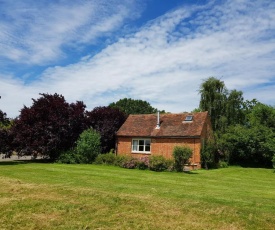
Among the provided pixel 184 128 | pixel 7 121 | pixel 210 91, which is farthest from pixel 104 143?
pixel 210 91

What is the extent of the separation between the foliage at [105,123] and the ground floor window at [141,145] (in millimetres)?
2896

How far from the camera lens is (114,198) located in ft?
35.4

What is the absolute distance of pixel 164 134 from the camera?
30594 millimetres

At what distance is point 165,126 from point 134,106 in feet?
135

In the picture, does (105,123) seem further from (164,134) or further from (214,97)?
Answer: (214,97)

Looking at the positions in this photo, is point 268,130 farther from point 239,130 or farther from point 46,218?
point 46,218

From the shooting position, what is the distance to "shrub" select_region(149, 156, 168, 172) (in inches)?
896

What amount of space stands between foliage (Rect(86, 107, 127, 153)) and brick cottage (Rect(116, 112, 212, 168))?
94cm

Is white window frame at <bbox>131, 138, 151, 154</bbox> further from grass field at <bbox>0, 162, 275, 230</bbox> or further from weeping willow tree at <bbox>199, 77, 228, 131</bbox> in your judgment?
grass field at <bbox>0, 162, 275, 230</bbox>

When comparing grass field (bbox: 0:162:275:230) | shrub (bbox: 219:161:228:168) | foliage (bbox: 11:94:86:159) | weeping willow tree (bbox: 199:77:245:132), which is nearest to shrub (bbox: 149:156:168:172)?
shrub (bbox: 219:161:228:168)

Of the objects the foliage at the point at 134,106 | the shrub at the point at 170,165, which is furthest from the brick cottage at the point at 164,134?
the foliage at the point at 134,106

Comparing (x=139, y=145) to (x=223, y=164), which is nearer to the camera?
(x=223, y=164)

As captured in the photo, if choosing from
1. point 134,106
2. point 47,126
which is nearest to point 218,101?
point 47,126

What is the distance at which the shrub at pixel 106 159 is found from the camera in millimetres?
26469
